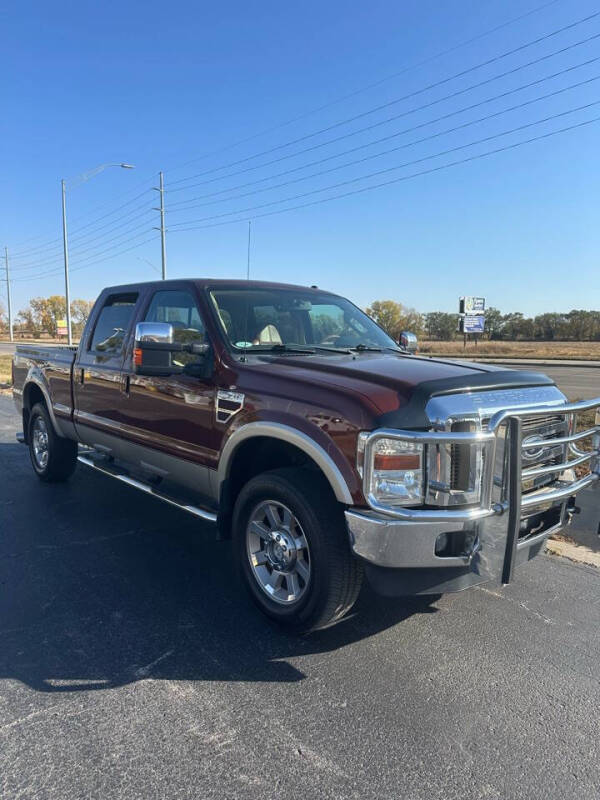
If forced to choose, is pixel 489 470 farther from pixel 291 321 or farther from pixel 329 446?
pixel 291 321

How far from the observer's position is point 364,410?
9.46 ft

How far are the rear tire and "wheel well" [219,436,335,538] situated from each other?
3285mm

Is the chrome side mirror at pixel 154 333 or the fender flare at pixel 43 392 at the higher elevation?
the chrome side mirror at pixel 154 333

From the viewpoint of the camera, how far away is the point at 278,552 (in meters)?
3.43

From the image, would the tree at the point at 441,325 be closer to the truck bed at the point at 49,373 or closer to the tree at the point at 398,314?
the tree at the point at 398,314

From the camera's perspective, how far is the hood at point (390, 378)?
2896 mm

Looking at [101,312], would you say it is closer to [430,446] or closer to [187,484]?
[187,484]

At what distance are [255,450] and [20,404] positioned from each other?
4.55 meters

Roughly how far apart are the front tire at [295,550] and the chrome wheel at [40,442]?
388 centimetres

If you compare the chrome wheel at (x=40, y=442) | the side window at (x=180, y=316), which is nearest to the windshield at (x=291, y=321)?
the side window at (x=180, y=316)

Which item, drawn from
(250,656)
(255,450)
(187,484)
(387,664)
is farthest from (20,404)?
(387,664)

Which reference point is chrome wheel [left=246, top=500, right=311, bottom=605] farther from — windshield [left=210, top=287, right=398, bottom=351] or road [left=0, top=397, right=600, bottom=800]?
windshield [left=210, top=287, right=398, bottom=351]

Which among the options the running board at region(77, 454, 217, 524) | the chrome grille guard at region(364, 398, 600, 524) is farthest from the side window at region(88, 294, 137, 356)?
the chrome grille guard at region(364, 398, 600, 524)

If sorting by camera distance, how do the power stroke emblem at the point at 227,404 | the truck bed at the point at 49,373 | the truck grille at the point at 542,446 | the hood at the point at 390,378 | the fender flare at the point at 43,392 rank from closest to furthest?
the hood at the point at 390,378 → the truck grille at the point at 542,446 → the power stroke emblem at the point at 227,404 → the truck bed at the point at 49,373 → the fender flare at the point at 43,392
